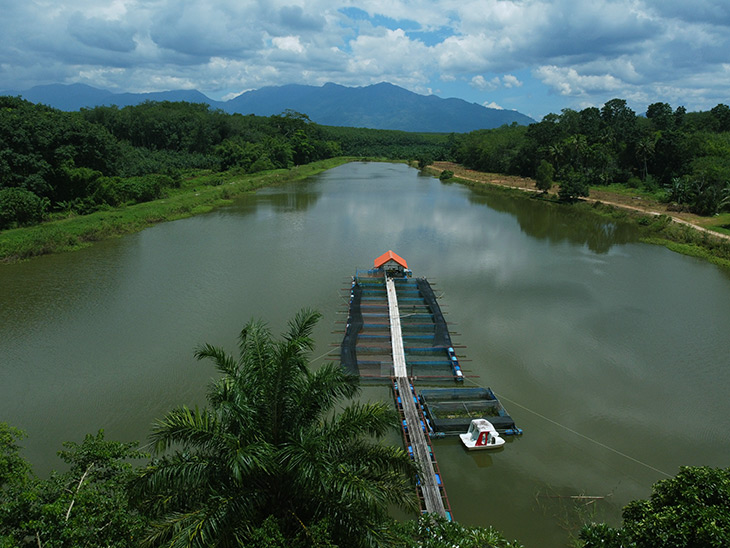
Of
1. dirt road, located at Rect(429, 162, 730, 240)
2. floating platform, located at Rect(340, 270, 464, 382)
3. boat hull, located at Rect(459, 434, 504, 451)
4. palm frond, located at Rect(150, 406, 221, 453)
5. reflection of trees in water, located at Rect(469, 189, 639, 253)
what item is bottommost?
boat hull, located at Rect(459, 434, 504, 451)

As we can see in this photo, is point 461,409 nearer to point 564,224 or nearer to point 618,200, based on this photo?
point 564,224

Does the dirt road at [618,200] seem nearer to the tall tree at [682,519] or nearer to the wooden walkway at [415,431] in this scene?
the wooden walkway at [415,431]

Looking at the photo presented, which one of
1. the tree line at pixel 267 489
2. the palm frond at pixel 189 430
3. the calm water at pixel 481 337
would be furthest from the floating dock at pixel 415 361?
the palm frond at pixel 189 430

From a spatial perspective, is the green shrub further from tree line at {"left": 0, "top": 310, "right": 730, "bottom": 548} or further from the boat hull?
the boat hull

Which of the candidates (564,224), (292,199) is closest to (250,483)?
(564,224)

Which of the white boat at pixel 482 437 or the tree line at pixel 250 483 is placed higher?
the tree line at pixel 250 483

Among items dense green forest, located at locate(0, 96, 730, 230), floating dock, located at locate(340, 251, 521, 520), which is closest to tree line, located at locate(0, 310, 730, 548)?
floating dock, located at locate(340, 251, 521, 520)

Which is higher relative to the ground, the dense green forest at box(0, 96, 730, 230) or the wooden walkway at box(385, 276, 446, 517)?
the dense green forest at box(0, 96, 730, 230)
